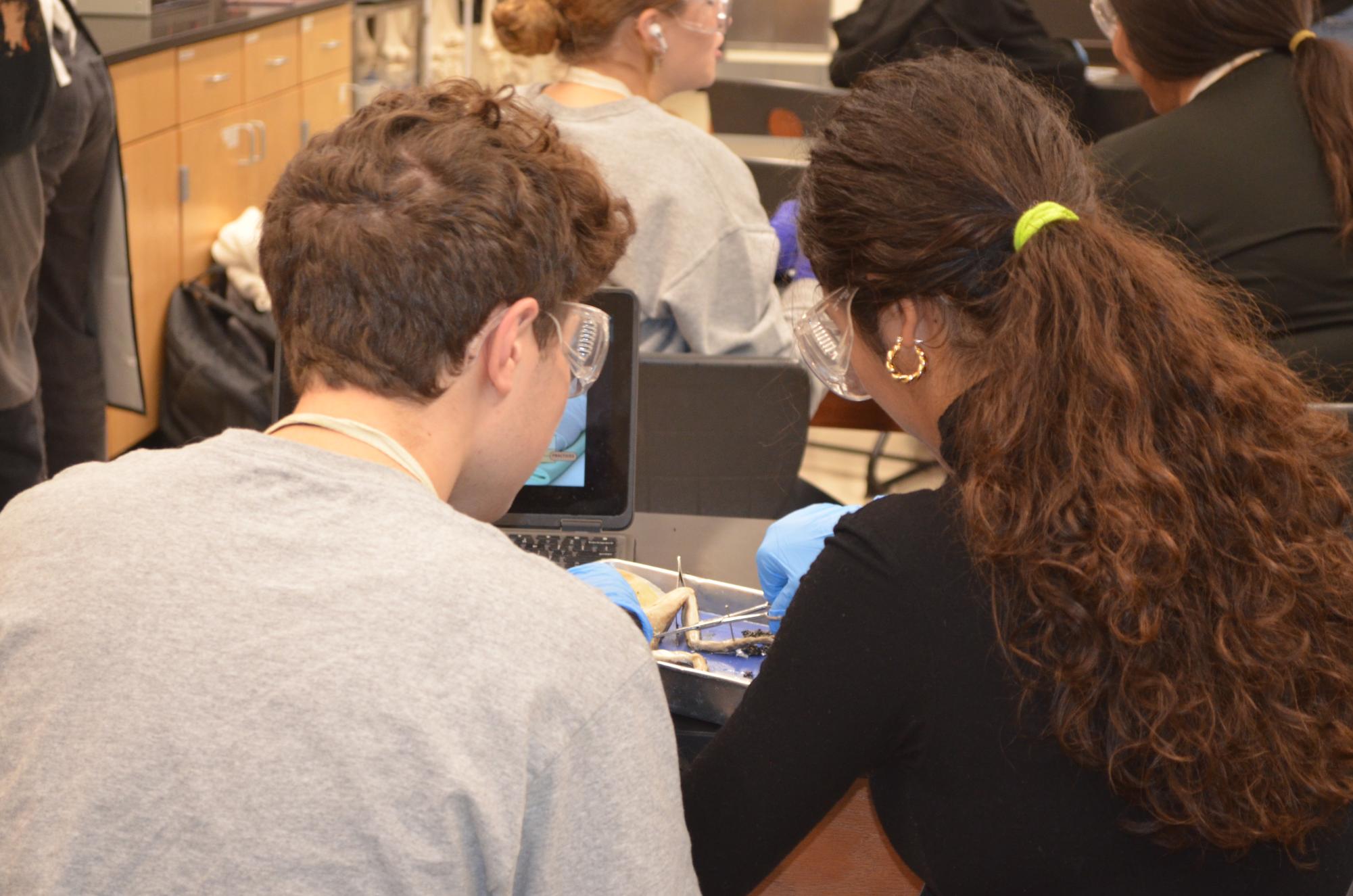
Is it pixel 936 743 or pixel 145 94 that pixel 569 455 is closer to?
pixel 936 743

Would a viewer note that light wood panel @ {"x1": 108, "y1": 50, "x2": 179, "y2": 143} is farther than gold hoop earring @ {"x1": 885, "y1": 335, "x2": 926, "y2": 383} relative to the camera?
Yes

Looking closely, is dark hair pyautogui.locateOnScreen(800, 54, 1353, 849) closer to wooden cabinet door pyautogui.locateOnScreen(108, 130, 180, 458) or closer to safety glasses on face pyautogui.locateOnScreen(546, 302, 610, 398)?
safety glasses on face pyautogui.locateOnScreen(546, 302, 610, 398)

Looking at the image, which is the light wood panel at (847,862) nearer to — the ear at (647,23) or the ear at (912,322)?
the ear at (912,322)

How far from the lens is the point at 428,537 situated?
683 millimetres

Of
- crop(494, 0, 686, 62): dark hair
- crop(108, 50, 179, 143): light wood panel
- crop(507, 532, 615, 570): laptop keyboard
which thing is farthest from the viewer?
crop(108, 50, 179, 143): light wood panel

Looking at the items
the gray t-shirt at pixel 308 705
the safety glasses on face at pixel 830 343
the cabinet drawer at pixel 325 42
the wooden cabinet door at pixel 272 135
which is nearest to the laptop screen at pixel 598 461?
the safety glasses on face at pixel 830 343

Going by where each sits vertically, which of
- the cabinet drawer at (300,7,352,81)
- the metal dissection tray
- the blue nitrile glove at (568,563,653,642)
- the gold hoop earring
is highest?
the gold hoop earring

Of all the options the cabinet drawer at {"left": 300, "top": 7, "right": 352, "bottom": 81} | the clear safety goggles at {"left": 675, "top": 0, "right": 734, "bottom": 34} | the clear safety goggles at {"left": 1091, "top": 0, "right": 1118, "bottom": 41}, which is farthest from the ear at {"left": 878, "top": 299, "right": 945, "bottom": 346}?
the cabinet drawer at {"left": 300, "top": 7, "right": 352, "bottom": 81}

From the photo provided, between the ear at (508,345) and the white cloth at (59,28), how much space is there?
177cm

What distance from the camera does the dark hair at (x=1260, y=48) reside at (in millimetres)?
1767

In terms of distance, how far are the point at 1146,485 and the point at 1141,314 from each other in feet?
0.38

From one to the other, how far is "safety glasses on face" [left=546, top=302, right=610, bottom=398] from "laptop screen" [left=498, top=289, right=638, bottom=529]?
1.19 feet

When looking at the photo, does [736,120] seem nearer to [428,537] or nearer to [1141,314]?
[1141,314]

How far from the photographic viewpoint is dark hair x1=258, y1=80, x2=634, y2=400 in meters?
0.79
